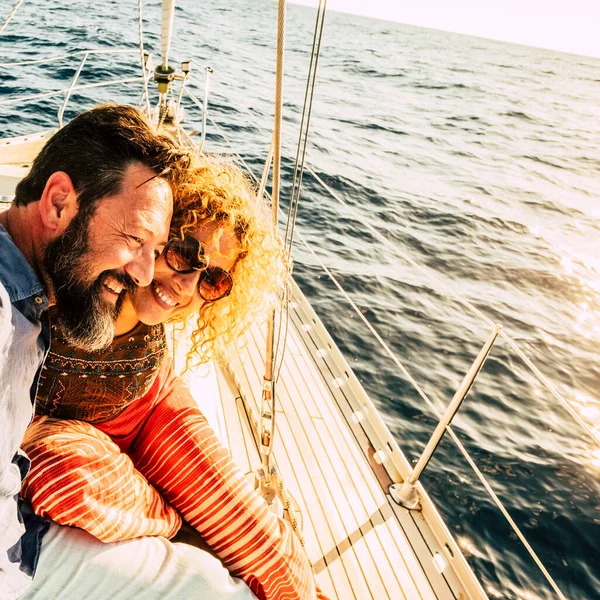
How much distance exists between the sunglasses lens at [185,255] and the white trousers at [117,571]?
690mm

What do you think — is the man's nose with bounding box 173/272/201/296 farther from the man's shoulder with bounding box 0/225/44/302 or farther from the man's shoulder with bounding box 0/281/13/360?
the man's shoulder with bounding box 0/281/13/360

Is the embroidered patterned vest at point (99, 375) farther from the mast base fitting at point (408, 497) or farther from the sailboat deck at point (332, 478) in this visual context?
the mast base fitting at point (408, 497)

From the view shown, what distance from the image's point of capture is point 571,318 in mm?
5926

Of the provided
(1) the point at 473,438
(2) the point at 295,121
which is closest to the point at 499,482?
(1) the point at 473,438

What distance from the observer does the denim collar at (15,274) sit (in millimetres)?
995

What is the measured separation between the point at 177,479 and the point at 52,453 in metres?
0.41

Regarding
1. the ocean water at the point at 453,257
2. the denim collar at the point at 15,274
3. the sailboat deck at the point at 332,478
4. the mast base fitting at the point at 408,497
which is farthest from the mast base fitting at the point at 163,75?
the mast base fitting at the point at 408,497

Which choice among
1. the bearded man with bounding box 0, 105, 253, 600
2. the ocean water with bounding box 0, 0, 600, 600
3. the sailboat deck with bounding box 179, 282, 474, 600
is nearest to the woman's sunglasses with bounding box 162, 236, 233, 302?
the bearded man with bounding box 0, 105, 253, 600

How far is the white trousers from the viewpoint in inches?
42.4

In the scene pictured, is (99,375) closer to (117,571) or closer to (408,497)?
(117,571)

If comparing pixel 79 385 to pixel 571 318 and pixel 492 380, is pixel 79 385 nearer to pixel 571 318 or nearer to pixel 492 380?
pixel 492 380

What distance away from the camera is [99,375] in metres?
1.38

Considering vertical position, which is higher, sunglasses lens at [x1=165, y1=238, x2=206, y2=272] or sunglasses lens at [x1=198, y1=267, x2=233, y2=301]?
sunglasses lens at [x1=165, y1=238, x2=206, y2=272]

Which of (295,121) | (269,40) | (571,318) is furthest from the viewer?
(269,40)
